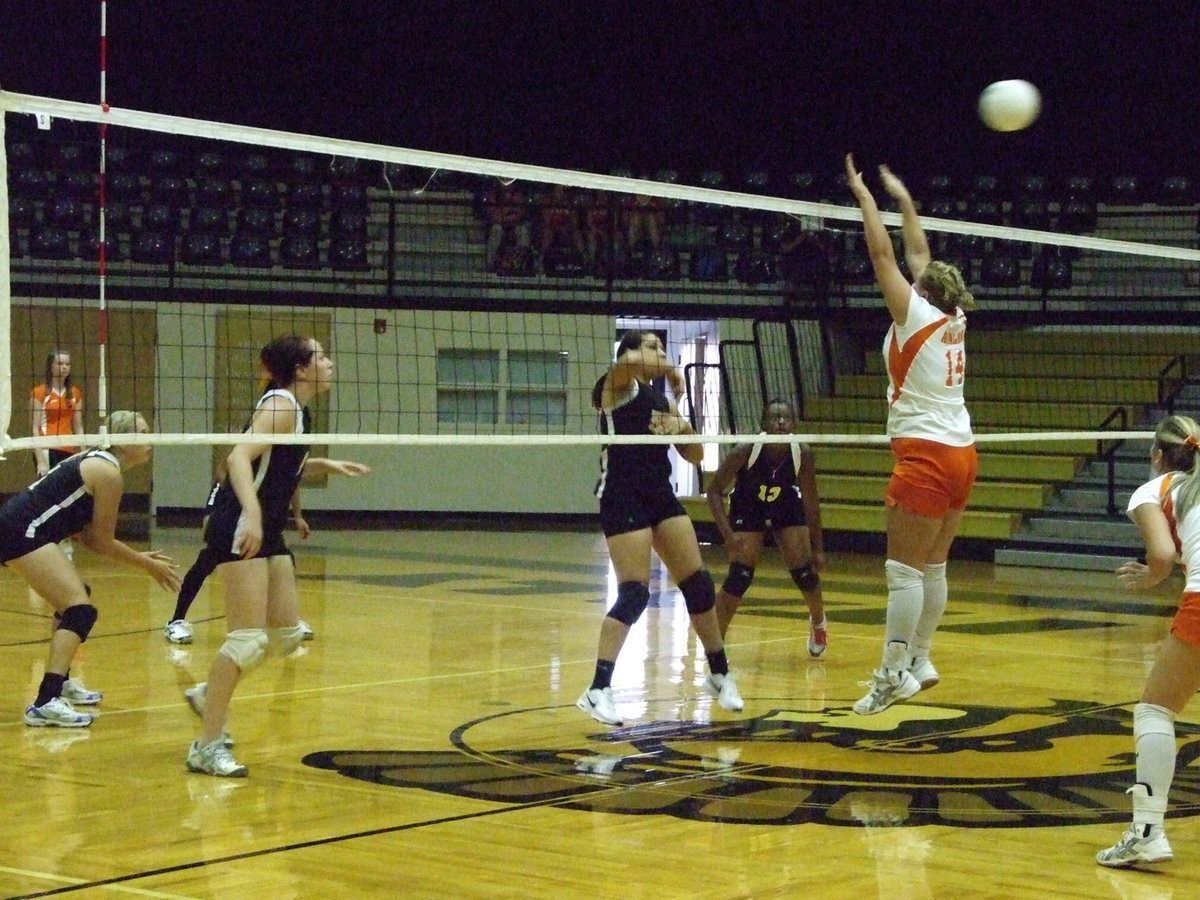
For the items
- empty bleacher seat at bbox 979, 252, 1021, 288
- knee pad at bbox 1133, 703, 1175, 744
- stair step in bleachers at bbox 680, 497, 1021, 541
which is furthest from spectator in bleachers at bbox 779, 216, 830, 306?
knee pad at bbox 1133, 703, 1175, 744

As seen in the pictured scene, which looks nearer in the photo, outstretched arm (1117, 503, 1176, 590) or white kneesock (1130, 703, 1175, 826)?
white kneesock (1130, 703, 1175, 826)

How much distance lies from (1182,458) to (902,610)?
5.71 feet

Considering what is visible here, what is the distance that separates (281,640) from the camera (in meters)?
6.45

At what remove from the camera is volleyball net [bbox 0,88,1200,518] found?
18.6m

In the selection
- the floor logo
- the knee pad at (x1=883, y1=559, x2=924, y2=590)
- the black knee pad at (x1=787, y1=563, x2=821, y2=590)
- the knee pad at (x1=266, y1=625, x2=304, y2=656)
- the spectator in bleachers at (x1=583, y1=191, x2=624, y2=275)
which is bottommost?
the floor logo

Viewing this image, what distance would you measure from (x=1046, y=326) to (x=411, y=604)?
9.65m

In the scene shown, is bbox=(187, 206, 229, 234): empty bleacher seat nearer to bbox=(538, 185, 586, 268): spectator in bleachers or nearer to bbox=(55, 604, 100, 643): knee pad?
bbox=(538, 185, 586, 268): spectator in bleachers

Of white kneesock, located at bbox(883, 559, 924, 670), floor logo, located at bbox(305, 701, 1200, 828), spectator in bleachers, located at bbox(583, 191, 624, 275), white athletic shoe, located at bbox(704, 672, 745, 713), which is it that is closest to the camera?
floor logo, located at bbox(305, 701, 1200, 828)

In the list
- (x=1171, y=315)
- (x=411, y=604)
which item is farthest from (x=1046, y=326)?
(x=411, y=604)

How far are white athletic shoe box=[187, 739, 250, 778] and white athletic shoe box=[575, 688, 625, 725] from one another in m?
1.51

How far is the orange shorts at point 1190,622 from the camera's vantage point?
504 cm

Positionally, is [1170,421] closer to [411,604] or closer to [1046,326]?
[411,604]

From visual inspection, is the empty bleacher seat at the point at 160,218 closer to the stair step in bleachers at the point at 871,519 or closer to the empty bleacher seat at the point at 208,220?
the empty bleacher seat at the point at 208,220

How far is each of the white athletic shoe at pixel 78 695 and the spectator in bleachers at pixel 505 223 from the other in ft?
40.2
